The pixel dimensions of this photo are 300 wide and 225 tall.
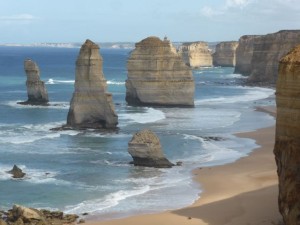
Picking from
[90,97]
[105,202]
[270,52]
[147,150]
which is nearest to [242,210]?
[105,202]

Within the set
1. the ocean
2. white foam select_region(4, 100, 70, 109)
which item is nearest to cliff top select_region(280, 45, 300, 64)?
the ocean

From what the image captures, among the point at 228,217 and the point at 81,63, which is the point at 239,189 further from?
the point at 81,63

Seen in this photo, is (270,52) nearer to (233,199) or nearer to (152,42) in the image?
(152,42)

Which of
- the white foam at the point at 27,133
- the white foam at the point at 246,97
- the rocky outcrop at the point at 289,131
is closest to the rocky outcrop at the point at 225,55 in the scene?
the white foam at the point at 246,97

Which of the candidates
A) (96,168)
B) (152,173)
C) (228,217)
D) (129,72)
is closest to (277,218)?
(228,217)

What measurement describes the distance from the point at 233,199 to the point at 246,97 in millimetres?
56378

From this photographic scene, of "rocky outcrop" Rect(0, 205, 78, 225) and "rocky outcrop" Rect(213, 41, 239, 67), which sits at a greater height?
"rocky outcrop" Rect(213, 41, 239, 67)

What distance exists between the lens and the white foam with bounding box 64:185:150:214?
2894 centimetres

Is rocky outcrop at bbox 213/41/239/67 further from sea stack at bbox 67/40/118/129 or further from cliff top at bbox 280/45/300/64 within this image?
cliff top at bbox 280/45/300/64

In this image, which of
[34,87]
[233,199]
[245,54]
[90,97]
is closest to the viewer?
[233,199]

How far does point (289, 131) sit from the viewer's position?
68.3 feet

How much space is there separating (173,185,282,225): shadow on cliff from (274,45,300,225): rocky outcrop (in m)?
3.03

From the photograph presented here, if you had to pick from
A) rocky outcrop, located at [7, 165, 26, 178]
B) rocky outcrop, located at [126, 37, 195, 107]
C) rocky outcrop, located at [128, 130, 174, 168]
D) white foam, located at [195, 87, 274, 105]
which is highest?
rocky outcrop, located at [126, 37, 195, 107]

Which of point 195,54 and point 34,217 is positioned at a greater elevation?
point 195,54
